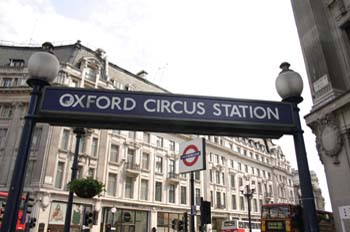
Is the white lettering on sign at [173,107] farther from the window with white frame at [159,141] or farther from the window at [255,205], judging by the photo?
the window at [255,205]

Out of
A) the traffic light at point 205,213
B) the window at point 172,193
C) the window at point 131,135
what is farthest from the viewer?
the window at point 172,193

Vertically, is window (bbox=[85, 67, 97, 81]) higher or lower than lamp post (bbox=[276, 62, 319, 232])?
higher

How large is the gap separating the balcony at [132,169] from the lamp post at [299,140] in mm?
Answer: 33386

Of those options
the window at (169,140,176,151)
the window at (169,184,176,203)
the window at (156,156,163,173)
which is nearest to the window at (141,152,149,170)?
the window at (156,156,163,173)

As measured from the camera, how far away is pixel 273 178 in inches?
2625

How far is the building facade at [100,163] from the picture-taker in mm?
29078

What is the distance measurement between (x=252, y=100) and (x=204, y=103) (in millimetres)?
670

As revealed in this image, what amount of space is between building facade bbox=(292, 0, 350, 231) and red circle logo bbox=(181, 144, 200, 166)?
374 centimetres

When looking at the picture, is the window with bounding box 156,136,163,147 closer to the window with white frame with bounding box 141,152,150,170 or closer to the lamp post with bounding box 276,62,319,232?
the window with white frame with bounding box 141,152,150,170

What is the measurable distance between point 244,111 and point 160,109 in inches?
44.4

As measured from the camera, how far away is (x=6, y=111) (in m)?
32.6

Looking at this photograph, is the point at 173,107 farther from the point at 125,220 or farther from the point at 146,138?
the point at 146,138

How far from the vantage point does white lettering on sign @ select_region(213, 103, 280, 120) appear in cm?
381

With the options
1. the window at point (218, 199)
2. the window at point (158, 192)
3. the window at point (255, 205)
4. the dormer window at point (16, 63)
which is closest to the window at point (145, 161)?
the window at point (158, 192)
